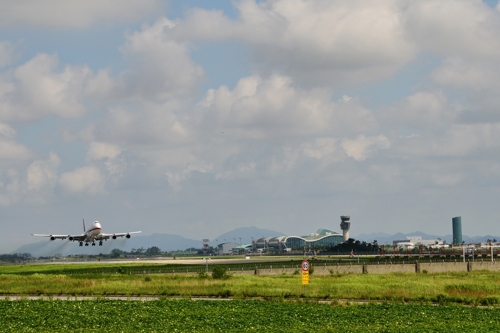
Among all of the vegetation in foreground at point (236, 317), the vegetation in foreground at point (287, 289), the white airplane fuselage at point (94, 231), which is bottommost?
the vegetation in foreground at point (287, 289)

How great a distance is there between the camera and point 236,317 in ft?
132

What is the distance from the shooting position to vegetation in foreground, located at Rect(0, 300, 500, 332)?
35.6m

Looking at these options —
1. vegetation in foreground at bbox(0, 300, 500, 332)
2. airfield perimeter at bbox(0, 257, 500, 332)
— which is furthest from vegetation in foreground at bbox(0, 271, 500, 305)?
vegetation in foreground at bbox(0, 300, 500, 332)

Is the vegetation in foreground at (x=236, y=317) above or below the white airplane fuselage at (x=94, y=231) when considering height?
below

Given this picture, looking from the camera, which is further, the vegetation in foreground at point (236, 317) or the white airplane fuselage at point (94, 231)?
the white airplane fuselage at point (94, 231)

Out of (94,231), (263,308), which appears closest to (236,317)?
(263,308)

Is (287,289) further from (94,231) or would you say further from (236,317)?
(94,231)

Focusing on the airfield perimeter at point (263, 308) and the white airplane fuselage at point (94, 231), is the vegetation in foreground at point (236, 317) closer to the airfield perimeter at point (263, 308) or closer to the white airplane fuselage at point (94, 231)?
the airfield perimeter at point (263, 308)

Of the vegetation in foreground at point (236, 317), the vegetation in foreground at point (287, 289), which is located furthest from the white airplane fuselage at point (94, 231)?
the vegetation in foreground at point (236, 317)

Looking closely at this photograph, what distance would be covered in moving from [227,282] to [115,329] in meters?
34.1

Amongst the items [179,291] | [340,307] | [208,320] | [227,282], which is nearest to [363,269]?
[227,282]

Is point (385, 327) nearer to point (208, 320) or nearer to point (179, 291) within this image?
point (208, 320)

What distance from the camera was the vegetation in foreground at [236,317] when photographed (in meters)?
35.6

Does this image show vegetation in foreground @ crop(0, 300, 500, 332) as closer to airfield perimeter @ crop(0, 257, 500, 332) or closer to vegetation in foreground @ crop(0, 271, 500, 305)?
airfield perimeter @ crop(0, 257, 500, 332)
